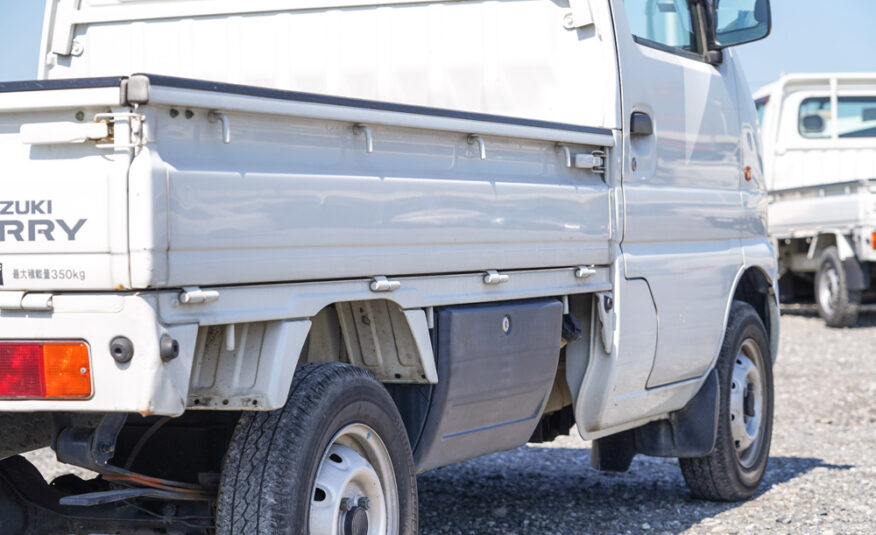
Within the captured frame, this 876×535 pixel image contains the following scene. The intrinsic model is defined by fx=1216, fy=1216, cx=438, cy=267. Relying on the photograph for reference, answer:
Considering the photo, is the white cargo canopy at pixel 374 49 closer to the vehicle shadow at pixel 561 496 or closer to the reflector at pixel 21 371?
the vehicle shadow at pixel 561 496

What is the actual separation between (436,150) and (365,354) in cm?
65

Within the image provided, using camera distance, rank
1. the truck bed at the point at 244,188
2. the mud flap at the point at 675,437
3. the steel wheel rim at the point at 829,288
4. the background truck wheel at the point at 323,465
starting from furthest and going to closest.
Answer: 1. the steel wheel rim at the point at 829,288
2. the mud flap at the point at 675,437
3. the background truck wheel at the point at 323,465
4. the truck bed at the point at 244,188

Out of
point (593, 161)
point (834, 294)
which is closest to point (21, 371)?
point (593, 161)

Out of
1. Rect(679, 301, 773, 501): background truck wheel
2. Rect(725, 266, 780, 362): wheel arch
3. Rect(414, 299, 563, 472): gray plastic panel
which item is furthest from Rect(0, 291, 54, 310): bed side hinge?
Rect(725, 266, 780, 362): wheel arch

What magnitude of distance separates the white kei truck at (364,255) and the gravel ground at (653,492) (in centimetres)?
26

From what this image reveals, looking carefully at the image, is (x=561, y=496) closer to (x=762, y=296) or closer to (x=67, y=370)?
(x=762, y=296)

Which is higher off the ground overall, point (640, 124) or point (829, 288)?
point (640, 124)

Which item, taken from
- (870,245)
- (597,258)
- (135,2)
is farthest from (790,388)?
(135,2)

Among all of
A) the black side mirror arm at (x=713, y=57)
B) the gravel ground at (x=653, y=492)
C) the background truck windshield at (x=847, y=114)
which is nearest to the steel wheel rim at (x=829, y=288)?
the background truck windshield at (x=847, y=114)

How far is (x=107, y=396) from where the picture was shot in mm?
2707

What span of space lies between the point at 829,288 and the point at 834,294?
229 millimetres

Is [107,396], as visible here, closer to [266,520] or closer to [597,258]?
[266,520]

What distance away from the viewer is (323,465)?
3.27m

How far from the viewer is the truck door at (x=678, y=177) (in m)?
4.86
